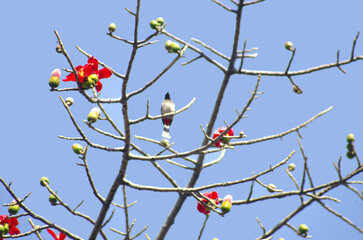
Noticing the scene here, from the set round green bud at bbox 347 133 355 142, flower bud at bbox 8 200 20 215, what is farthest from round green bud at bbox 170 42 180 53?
flower bud at bbox 8 200 20 215

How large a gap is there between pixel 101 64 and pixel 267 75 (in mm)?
1349

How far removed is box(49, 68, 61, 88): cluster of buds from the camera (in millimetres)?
2941

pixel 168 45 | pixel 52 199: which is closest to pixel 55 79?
pixel 168 45

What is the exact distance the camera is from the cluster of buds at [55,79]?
116 inches

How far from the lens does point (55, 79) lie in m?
2.94

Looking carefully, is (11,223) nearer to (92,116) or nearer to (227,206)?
(92,116)

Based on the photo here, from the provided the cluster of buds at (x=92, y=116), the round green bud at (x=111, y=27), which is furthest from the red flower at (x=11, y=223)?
the round green bud at (x=111, y=27)

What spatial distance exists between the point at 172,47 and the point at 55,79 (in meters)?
0.95

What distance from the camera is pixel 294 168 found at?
4.08 m

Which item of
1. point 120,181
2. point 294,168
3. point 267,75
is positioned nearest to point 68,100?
point 120,181

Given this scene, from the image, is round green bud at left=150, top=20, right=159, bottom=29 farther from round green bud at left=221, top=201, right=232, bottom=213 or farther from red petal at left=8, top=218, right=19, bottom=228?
red petal at left=8, top=218, right=19, bottom=228

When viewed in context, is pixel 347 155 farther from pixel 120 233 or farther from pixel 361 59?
pixel 120 233

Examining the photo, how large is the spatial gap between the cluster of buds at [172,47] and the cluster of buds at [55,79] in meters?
0.90

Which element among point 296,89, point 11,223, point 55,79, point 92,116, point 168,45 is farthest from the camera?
point 11,223
